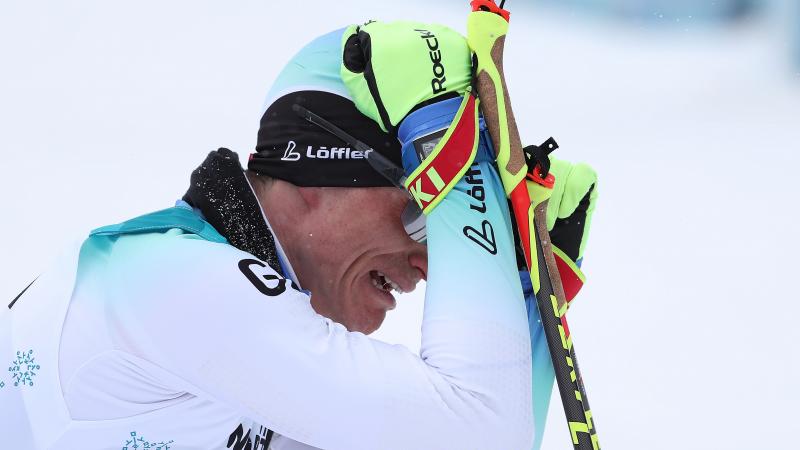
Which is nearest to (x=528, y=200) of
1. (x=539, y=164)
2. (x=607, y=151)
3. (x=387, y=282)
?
(x=539, y=164)

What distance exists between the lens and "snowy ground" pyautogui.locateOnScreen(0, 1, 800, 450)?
3.34 metres

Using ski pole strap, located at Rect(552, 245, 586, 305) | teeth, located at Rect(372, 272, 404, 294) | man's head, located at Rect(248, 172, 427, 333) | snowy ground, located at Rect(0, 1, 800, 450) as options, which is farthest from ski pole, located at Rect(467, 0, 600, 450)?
snowy ground, located at Rect(0, 1, 800, 450)

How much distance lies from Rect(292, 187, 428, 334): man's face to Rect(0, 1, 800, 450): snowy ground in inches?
36.7

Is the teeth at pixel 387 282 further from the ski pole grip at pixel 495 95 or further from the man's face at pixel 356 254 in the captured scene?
the ski pole grip at pixel 495 95

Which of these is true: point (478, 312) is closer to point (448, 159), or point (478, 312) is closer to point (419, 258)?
point (448, 159)

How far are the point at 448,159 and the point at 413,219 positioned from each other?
27 centimetres

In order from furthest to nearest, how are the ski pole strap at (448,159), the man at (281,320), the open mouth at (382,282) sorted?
the open mouth at (382,282) → the ski pole strap at (448,159) → the man at (281,320)

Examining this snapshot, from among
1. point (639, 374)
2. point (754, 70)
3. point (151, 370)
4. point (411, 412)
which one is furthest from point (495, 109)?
point (754, 70)

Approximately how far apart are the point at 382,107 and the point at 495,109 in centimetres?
22

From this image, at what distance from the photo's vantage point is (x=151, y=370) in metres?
1.75

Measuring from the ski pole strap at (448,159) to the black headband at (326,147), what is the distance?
155 mm

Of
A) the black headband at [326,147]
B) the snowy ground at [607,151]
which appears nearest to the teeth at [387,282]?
the black headband at [326,147]

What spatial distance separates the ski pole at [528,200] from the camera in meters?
2.04

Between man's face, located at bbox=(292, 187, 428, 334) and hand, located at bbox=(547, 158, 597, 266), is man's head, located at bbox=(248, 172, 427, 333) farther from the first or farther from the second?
hand, located at bbox=(547, 158, 597, 266)
